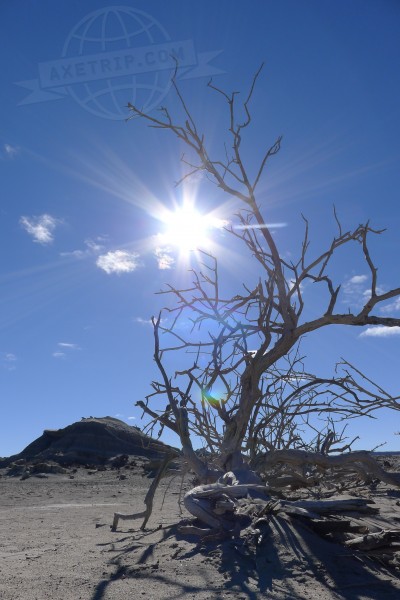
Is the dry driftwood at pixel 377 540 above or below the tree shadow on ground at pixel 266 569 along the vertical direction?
above

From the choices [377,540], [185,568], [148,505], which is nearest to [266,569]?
[185,568]

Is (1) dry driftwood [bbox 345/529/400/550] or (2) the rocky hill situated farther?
(2) the rocky hill

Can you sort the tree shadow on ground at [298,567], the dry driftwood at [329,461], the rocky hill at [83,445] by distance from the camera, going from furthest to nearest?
the rocky hill at [83,445] → the dry driftwood at [329,461] → the tree shadow on ground at [298,567]

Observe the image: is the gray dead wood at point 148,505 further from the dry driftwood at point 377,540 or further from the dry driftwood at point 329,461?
the dry driftwood at point 377,540

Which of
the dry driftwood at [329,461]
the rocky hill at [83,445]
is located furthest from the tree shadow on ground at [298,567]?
the rocky hill at [83,445]

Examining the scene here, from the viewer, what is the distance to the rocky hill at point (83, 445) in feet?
60.1

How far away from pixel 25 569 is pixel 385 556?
8.60ft

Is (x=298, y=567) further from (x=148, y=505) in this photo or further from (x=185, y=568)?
(x=148, y=505)

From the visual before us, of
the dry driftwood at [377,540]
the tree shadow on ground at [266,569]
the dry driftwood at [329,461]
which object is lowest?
the tree shadow on ground at [266,569]

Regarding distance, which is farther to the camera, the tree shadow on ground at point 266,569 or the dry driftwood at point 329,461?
the dry driftwood at point 329,461

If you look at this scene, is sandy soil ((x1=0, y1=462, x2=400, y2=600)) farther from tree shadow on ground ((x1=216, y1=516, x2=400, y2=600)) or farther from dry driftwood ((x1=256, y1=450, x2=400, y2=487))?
dry driftwood ((x1=256, y1=450, x2=400, y2=487))

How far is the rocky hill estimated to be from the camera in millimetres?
18333

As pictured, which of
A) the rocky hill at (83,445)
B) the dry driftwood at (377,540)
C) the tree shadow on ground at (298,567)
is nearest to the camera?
the tree shadow on ground at (298,567)

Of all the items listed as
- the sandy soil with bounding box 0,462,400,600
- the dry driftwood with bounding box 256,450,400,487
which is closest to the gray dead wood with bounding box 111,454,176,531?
the sandy soil with bounding box 0,462,400,600
